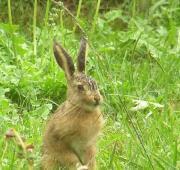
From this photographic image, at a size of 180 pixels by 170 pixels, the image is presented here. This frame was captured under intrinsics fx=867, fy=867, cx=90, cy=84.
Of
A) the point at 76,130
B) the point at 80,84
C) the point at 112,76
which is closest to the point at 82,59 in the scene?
the point at 80,84

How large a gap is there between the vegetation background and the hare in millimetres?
136

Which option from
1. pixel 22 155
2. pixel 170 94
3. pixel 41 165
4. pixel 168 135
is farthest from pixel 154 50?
pixel 22 155

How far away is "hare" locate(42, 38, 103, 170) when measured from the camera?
15.2ft

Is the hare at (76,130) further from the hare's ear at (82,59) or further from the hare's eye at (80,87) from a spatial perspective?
the hare's ear at (82,59)

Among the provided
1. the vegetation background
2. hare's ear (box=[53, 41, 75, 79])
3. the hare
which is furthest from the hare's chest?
hare's ear (box=[53, 41, 75, 79])

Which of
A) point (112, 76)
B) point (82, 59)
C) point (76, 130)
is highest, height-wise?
point (82, 59)

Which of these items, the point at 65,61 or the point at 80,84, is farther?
the point at 65,61

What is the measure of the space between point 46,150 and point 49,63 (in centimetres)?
229

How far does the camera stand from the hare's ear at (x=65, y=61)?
197 inches

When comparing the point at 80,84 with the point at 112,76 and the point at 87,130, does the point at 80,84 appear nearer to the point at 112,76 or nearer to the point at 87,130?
the point at 87,130

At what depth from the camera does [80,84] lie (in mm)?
4770

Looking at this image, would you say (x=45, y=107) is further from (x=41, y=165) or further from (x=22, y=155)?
(x=22, y=155)

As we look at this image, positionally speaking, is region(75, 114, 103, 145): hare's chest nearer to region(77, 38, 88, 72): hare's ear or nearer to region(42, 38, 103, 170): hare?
region(42, 38, 103, 170): hare

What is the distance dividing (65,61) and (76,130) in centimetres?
58
